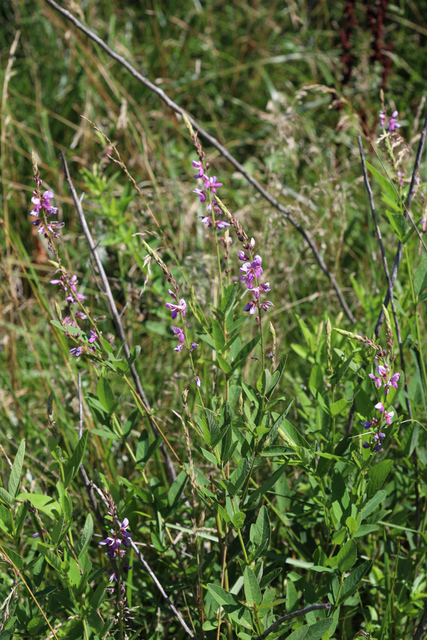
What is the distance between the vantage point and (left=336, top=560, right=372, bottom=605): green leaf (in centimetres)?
107

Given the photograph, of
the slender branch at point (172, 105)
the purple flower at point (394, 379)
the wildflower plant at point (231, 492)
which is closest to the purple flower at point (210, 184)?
the wildflower plant at point (231, 492)

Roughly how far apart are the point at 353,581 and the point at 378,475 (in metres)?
0.19

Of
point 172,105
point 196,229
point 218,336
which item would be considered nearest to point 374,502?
point 218,336

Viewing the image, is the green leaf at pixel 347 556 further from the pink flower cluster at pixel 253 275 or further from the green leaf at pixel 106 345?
the green leaf at pixel 106 345

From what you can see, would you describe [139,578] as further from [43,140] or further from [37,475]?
[43,140]

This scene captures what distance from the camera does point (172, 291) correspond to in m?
1.09

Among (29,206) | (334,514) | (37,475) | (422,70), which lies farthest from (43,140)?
(334,514)

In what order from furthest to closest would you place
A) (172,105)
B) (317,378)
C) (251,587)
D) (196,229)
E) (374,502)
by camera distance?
(196,229) < (172,105) < (317,378) < (374,502) < (251,587)

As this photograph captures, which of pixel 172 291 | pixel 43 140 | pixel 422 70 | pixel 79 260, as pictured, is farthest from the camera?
pixel 422 70

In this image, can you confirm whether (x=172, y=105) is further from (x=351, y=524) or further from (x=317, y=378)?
(x=351, y=524)

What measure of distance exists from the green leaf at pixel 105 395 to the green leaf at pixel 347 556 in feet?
1.67

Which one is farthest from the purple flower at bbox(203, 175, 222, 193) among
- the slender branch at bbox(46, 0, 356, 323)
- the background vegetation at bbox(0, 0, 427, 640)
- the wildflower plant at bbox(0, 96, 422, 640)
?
the slender branch at bbox(46, 0, 356, 323)

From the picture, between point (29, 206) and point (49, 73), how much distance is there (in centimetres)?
85

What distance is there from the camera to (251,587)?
3.25 ft
